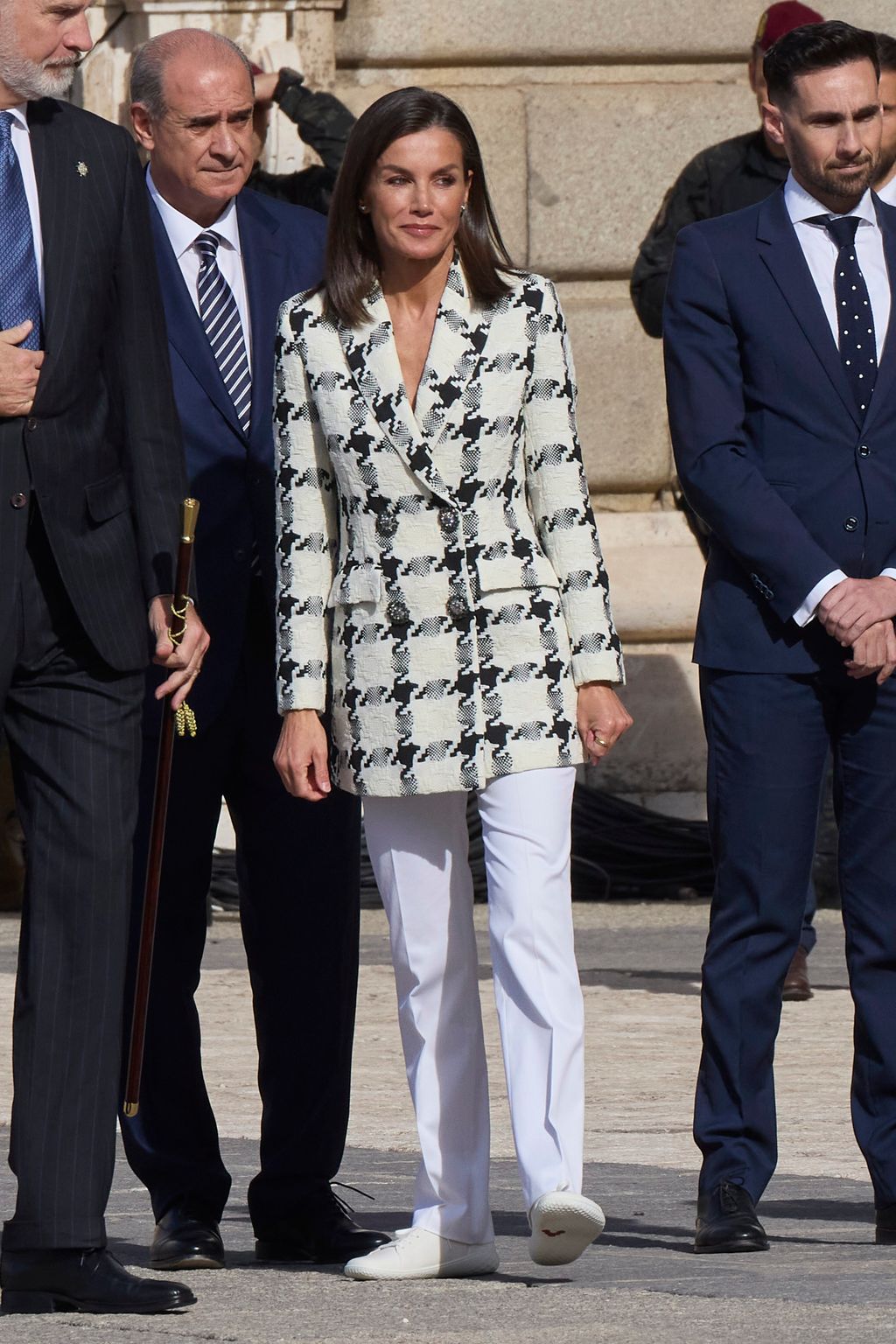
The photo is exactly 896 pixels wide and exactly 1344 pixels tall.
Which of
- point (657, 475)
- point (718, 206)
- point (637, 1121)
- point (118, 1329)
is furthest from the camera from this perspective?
point (657, 475)

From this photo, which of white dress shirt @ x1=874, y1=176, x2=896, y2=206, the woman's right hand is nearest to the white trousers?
the woman's right hand

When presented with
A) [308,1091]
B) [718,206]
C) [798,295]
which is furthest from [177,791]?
[718,206]

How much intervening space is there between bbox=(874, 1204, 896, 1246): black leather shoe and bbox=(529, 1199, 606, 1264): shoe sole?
2.46 feet

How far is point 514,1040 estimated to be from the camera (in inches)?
185

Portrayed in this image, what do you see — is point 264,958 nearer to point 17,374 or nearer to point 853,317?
point 17,374

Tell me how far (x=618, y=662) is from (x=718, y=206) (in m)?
3.97

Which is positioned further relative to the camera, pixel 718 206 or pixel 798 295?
pixel 718 206

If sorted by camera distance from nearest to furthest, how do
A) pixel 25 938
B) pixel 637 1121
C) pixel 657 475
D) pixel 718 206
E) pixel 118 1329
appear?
pixel 118 1329, pixel 25 938, pixel 637 1121, pixel 718 206, pixel 657 475

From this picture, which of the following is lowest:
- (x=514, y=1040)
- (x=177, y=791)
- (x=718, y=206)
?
(x=514, y=1040)

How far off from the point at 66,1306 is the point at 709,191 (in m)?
4.84

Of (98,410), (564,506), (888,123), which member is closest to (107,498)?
(98,410)

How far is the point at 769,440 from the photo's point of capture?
535 centimetres

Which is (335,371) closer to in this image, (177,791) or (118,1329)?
(177,791)

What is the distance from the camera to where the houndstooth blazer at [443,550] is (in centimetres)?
477
